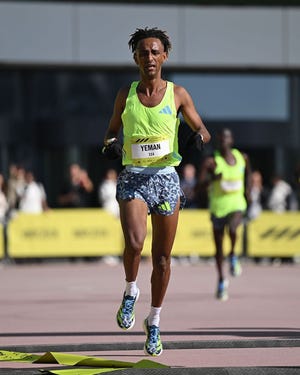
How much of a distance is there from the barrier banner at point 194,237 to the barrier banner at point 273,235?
27 centimetres

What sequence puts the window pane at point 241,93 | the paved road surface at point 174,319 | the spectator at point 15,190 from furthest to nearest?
1. the window pane at point 241,93
2. the spectator at point 15,190
3. the paved road surface at point 174,319

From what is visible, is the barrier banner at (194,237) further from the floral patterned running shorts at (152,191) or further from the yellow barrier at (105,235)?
the floral patterned running shorts at (152,191)

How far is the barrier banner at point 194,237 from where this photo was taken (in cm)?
2445

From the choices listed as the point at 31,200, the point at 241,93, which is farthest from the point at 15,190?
the point at 241,93

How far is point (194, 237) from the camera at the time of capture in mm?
24547

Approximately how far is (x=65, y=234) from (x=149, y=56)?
15463mm

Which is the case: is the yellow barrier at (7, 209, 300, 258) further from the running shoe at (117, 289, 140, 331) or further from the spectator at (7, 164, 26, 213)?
the running shoe at (117, 289, 140, 331)

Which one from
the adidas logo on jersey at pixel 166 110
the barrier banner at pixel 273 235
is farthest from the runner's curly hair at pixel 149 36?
the barrier banner at pixel 273 235

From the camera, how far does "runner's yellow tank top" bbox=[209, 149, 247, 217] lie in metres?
15.6

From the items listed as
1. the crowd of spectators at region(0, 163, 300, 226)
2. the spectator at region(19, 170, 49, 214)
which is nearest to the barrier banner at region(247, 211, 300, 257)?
the crowd of spectators at region(0, 163, 300, 226)

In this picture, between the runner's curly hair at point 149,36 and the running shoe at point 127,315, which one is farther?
the runner's curly hair at point 149,36

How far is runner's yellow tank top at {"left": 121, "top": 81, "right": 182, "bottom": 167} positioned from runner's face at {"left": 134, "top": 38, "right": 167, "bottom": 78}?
0.18 meters

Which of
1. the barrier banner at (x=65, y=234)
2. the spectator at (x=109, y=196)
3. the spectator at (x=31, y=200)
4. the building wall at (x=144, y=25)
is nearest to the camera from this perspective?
the barrier banner at (x=65, y=234)

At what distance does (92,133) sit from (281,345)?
22521mm
